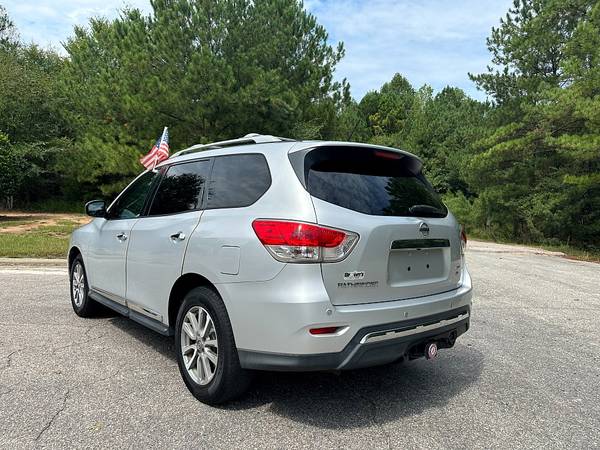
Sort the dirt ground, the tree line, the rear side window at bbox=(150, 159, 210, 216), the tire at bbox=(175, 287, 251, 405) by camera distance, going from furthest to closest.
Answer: the tree line
the dirt ground
the rear side window at bbox=(150, 159, 210, 216)
the tire at bbox=(175, 287, 251, 405)

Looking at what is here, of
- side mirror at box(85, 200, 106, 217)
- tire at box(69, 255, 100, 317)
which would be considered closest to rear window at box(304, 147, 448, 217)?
side mirror at box(85, 200, 106, 217)

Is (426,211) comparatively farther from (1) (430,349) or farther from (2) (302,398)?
(2) (302,398)

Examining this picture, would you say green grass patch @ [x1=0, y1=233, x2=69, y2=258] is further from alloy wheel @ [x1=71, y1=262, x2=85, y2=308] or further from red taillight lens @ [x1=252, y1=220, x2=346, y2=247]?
red taillight lens @ [x1=252, y1=220, x2=346, y2=247]

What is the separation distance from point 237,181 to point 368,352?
4.85 feet

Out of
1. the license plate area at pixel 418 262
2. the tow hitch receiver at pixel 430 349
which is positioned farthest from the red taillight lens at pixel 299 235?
the tow hitch receiver at pixel 430 349

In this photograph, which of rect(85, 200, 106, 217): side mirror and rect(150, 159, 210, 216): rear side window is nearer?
rect(150, 159, 210, 216): rear side window

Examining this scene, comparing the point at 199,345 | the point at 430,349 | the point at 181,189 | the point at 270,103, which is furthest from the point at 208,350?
the point at 270,103

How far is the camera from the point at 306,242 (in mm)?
2791

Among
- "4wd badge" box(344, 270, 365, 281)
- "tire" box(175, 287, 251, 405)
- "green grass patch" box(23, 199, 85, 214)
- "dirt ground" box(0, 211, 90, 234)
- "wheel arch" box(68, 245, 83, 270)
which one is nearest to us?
"4wd badge" box(344, 270, 365, 281)

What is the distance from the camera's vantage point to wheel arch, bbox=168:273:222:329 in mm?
3303

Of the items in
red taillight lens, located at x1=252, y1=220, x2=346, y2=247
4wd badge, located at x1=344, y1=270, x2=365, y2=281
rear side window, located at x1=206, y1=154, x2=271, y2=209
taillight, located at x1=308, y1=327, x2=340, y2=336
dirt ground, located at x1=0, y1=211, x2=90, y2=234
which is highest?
rear side window, located at x1=206, y1=154, x2=271, y2=209

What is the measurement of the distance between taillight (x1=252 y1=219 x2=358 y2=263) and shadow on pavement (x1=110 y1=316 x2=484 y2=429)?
3.48 feet

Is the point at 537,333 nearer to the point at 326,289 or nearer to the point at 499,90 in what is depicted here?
the point at 326,289

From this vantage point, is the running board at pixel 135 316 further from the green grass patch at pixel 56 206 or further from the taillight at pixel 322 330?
the green grass patch at pixel 56 206
